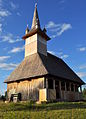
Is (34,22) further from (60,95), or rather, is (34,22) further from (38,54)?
(60,95)

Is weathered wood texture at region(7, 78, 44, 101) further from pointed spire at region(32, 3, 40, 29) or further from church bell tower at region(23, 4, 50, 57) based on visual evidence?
pointed spire at region(32, 3, 40, 29)

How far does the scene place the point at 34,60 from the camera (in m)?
21.9

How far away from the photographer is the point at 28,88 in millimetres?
19875

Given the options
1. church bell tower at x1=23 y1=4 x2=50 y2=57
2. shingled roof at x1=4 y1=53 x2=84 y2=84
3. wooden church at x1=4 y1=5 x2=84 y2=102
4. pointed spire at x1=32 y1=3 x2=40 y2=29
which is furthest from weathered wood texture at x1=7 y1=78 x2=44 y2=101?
pointed spire at x1=32 y1=3 x2=40 y2=29

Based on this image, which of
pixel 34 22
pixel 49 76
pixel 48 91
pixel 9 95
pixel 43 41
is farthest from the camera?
pixel 34 22

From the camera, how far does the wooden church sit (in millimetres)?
18281

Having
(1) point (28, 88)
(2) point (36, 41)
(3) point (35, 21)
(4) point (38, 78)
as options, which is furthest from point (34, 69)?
(3) point (35, 21)

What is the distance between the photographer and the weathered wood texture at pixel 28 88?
1864 cm

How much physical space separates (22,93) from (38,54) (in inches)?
224

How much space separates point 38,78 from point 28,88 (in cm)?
206

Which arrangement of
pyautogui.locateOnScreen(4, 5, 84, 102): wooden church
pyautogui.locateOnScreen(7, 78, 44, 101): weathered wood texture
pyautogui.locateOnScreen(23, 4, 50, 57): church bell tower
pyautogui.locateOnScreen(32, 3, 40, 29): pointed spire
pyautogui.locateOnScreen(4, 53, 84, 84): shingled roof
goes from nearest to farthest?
pyautogui.locateOnScreen(4, 5, 84, 102): wooden church → pyautogui.locateOnScreen(7, 78, 44, 101): weathered wood texture → pyautogui.locateOnScreen(4, 53, 84, 84): shingled roof → pyautogui.locateOnScreen(23, 4, 50, 57): church bell tower → pyautogui.locateOnScreen(32, 3, 40, 29): pointed spire

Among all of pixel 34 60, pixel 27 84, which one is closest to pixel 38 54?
pixel 34 60

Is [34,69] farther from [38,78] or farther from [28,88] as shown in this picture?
[28,88]

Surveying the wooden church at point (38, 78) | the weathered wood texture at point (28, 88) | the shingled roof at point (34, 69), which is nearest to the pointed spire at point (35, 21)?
the wooden church at point (38, 78)
